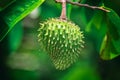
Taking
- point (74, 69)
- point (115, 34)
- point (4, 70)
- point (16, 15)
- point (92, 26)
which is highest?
point (16, 15)

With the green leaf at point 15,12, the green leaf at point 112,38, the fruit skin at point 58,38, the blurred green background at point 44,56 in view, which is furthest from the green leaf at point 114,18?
the green leaf at point 15,12

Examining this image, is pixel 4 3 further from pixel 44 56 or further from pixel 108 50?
pixel 44 56

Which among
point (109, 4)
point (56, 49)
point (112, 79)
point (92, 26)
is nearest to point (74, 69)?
point (112, 79)

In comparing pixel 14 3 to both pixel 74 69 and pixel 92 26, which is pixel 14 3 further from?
pixel 74 69

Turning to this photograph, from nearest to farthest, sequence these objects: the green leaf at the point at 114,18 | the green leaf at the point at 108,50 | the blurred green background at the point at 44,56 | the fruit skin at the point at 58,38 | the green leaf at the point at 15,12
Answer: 1. the green leaf at the point at 15,12
2. the fruit skin at the point at 58,38
3. the green leaf at the point at 114,18
4. the green leaf at the point at 108,50
5. the blurred green background at the point at 44,56

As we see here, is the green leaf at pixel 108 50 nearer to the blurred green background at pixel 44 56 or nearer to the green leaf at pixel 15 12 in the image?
the blurred green background at pixel 44 56

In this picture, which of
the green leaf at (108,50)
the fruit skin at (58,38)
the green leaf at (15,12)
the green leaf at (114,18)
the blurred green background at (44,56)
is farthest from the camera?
the blurred green background at (44,56)

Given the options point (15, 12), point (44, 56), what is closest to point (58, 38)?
point (15, 12)

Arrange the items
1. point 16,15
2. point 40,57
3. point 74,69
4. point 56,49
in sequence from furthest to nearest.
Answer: point 40,57
point 74,69
point 56,49
point 16,15
